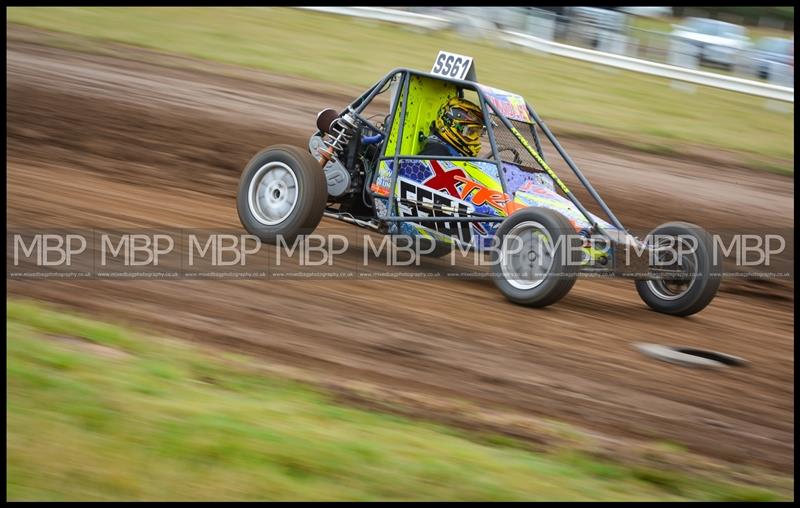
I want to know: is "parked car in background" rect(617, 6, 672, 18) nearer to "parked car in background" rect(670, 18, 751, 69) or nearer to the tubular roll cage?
"parked car in background" rect(670, 18, 751, 69)

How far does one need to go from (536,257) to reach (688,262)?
1109mm

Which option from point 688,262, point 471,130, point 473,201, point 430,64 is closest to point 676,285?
point 688,262

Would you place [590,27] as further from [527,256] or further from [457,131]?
[527,256]

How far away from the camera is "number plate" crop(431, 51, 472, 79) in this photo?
7.84 metres

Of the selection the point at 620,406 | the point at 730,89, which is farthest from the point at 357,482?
the point at 730,89

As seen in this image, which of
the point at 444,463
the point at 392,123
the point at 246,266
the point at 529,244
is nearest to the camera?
the point at 444,463


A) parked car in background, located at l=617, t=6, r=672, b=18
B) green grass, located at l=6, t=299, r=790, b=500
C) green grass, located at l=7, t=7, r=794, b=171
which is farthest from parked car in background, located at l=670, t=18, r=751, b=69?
green grass, located at l=6, t=299, r=790, b=500

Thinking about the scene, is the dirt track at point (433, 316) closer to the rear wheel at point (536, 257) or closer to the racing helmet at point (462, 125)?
the rear wheel at point (536, 257)

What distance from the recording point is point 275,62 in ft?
59.1

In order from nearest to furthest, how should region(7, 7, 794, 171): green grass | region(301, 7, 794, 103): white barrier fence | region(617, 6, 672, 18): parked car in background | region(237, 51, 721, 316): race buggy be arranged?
region(237, 51, 721, 316): race buggy → region(7, 7, 794, 171): green grass → region(301, 7, 794, 103): white barrier fence → region(617, 6, 672, 18): parked car in background

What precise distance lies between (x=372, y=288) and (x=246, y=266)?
949 mm

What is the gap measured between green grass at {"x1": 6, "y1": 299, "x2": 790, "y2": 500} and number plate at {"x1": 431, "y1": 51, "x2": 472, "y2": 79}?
355 centimetres

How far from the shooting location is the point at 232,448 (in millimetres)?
4117

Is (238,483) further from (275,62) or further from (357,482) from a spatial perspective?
(275,62)
